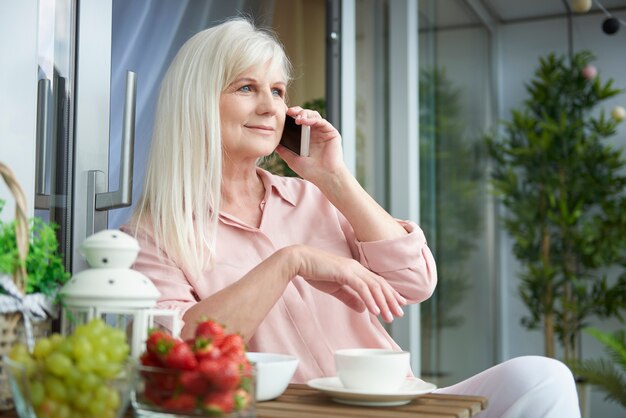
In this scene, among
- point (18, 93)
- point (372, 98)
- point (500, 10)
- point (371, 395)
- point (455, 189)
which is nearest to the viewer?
point (371, 395)

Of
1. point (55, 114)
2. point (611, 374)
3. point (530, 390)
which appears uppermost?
point (55, 114)

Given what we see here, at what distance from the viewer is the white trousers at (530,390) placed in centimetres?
136

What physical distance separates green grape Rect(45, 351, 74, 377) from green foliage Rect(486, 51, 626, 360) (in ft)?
15.1

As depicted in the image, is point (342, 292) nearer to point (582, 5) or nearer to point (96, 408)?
point (96, 408)

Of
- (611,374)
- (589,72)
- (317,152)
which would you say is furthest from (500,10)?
(317,152)

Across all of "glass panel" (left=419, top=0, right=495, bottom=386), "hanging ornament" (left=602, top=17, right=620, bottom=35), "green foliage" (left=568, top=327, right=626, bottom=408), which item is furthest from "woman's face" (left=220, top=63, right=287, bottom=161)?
"hanging ornament" (left=602, top=17, right=620, bottom=35)

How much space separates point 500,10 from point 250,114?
4.24 metres

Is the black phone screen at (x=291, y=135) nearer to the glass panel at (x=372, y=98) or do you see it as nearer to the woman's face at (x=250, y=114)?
the woman's face at (x=250, y=114)

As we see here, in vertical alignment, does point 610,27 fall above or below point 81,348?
above

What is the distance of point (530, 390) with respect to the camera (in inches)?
54.6

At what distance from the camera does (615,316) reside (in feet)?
16.6

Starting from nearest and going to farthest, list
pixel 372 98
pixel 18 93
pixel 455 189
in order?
pixel 18 93
pixel 372 98
pixel 455 189

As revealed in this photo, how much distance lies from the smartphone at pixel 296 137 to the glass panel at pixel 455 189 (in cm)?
232

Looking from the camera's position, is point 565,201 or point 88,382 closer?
point 88,382
